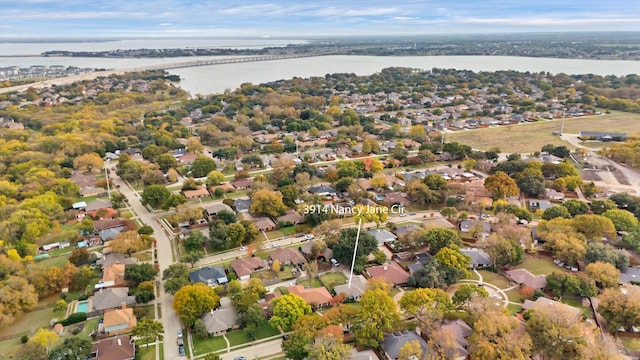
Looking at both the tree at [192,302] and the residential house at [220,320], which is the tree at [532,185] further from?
the tree at [192,302]

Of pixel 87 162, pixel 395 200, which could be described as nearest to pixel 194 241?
pixel 395 200

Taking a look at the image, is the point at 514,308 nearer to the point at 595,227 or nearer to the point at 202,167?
the point at 595,227

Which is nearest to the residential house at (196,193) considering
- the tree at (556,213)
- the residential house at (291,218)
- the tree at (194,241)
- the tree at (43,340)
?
the residential house at (291,218)

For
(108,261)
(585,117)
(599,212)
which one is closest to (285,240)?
(108,261)

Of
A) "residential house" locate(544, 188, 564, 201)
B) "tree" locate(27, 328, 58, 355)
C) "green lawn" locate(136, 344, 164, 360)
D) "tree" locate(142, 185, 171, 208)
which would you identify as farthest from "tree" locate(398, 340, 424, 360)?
"residential house" locate(544, 188, 564, 201)

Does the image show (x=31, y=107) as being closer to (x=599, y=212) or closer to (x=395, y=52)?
(x=599, y=212)

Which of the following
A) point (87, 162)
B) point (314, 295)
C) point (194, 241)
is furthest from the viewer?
point (87, 162)

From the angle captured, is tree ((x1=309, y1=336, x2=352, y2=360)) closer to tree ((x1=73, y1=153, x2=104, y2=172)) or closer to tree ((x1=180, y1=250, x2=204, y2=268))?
tree ((x1=180, y1=250, x2=204, y2=268))
